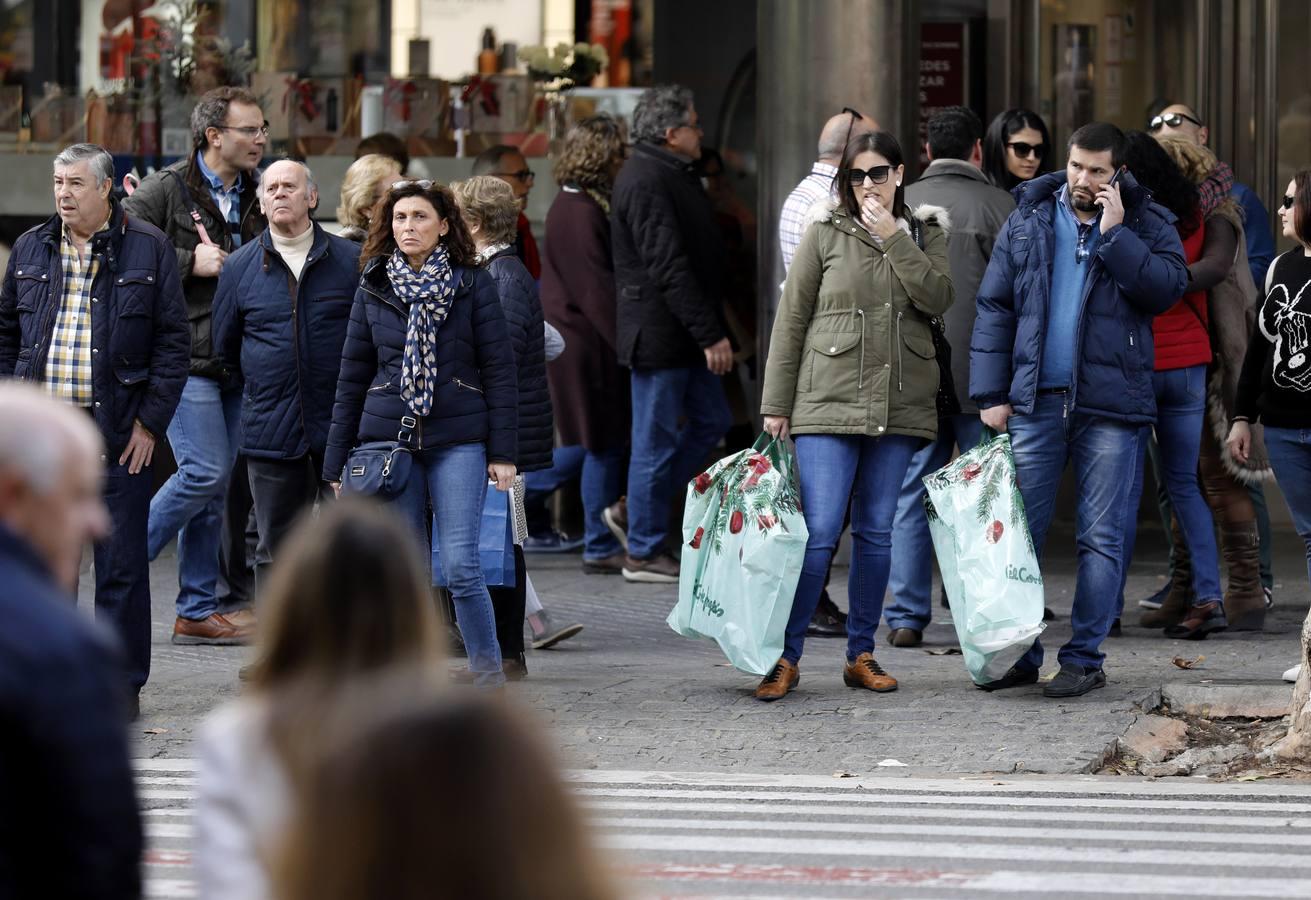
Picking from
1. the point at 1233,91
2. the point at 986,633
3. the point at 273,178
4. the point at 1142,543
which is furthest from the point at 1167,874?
the point at 1233,91

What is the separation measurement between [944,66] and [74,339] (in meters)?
6.82

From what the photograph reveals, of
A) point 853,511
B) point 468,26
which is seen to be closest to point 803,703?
point 853,511

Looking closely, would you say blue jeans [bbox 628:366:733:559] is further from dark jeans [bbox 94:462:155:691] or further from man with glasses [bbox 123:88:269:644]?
dark jeans [bbox 94:462:155:691]

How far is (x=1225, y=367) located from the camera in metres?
8.62

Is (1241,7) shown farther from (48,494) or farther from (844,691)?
(48,494)

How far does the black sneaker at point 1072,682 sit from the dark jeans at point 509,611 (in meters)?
1.86

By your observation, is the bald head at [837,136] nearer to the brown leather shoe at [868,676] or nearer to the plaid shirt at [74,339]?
the brown leather shoe at [868,676]

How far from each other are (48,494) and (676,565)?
7807 millimetres

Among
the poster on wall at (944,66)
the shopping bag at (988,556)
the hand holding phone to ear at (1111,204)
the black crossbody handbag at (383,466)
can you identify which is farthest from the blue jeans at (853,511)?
the poster on wall at (944,66)

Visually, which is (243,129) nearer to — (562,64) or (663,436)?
(663,436)

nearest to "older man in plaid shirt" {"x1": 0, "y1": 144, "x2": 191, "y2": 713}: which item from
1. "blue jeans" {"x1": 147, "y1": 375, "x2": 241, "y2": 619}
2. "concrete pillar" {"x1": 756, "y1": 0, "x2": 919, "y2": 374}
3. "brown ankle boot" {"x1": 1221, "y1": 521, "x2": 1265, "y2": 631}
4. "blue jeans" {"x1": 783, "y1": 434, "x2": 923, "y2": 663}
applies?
"blue jeans" {"x1": 147, "y1": 375, "x2": 241, "y2": 619}

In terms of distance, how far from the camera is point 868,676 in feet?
25.0

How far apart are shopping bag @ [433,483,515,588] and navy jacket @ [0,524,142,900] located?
16.1 ft

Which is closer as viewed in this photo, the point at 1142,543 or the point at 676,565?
the point at 676,565
